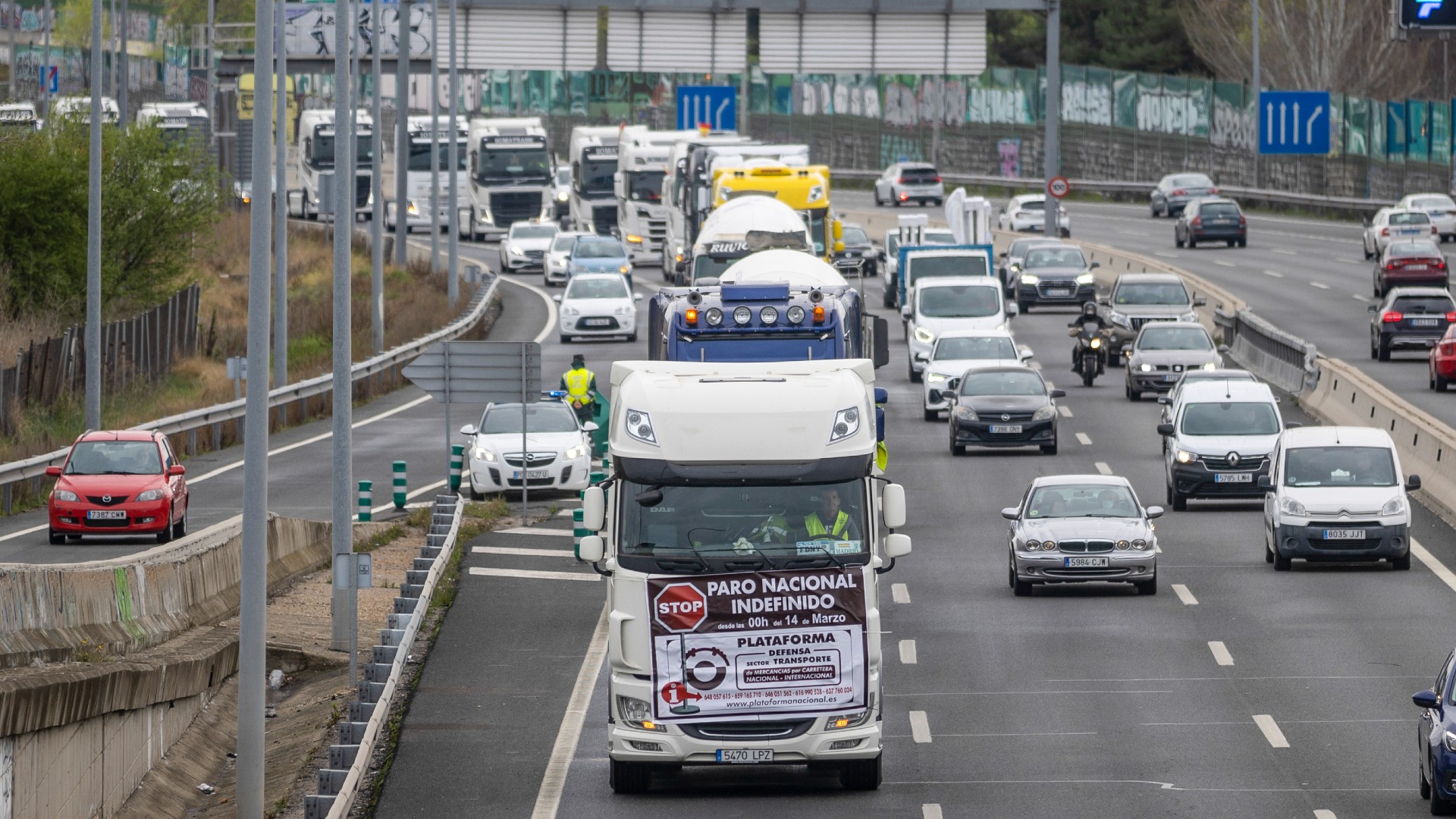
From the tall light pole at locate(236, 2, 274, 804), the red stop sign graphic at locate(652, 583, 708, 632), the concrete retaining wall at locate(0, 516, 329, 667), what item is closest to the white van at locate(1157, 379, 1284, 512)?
the concrete retaining wall at locate(0, 516, 329, 667)

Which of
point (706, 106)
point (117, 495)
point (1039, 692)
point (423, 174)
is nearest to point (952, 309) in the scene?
point (117, 495)

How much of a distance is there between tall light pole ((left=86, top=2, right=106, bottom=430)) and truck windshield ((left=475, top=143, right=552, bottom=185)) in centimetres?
4198

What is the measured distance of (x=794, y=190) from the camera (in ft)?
160

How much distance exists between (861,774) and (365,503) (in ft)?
58.4

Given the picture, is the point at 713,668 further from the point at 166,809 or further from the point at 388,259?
the point at 388,259

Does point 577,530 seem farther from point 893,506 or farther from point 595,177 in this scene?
point 595,177

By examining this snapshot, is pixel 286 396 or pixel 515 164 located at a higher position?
pixel 515 164

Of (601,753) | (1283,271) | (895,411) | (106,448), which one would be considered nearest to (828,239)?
(895,411)

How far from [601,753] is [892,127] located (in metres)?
95.8

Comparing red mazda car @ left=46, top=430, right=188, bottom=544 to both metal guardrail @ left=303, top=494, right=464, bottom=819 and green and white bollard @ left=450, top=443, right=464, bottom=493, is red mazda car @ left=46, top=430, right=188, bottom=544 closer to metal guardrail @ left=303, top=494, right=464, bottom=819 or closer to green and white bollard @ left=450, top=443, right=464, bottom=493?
metal guardrail @ left=303, top=494, right=464, bottom=819

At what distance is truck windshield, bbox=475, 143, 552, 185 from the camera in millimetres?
80625

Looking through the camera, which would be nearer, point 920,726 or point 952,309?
point 920,726

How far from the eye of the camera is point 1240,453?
3347 cm

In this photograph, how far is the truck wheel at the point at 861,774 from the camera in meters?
17.2
